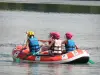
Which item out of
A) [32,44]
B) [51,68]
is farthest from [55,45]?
[51,68]

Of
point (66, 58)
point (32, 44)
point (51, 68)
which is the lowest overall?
point (51, 68)

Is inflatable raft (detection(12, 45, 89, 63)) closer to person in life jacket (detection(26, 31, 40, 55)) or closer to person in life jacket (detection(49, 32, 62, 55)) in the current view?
person in life jacket (detection(49, 32, 62, 55))

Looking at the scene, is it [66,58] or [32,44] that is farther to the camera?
[32,44]

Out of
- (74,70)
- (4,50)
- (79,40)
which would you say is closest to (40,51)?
(74,70)

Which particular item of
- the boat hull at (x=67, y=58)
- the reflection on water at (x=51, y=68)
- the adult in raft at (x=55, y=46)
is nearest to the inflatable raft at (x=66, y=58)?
the boat hull at (x=67, y=58)

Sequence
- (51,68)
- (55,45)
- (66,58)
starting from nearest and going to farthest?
(51,68) < (66,58) < (55,45)

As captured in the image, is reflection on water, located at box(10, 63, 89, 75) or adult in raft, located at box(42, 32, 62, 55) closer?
reflection on water, located at box(10, 63, 89, 75)

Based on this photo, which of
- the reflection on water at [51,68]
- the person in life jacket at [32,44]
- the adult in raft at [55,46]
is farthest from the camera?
the person in life jacket at [32,44]

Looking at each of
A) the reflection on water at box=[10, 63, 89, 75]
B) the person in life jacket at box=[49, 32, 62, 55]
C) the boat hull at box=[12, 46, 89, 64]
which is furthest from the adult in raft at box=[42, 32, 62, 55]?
the reflection on water at box=[10, 63, 89, 75]

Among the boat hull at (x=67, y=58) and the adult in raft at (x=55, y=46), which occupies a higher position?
the adult in raft at (x=55, y=46)

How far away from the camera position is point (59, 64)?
30859 millimetres

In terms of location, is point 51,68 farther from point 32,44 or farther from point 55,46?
point 32,44

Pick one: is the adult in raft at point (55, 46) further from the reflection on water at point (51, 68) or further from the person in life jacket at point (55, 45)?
the reflection on water at point (51, 68)

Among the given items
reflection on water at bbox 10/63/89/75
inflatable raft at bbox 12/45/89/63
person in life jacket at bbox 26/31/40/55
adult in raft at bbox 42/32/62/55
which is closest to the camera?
A: reflection on water at bbox 10/63/89/75
